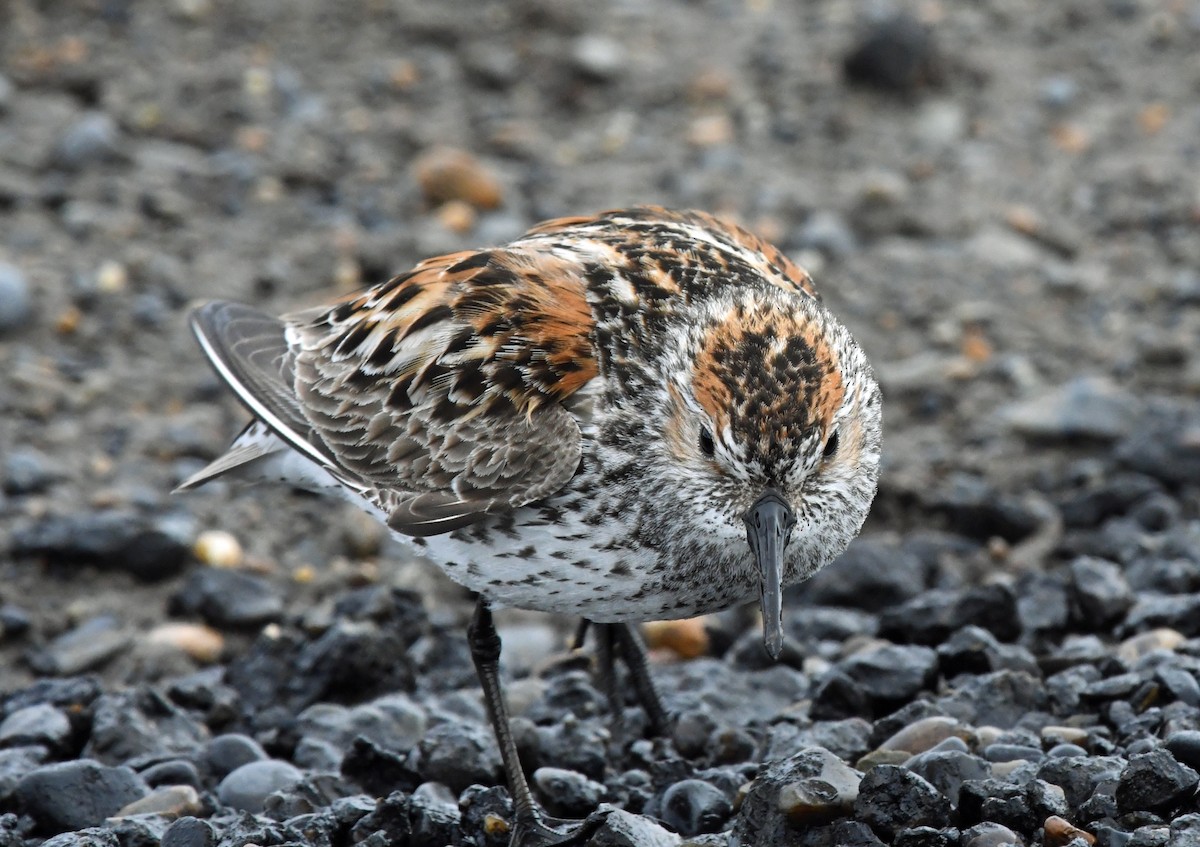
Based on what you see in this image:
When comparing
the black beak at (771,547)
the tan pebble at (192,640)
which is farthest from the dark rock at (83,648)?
the black beak at (771,547)

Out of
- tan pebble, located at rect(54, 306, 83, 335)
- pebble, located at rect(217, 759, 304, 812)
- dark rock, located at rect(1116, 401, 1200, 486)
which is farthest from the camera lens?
tan pebble, located at rect(54, 306, 83, 335)

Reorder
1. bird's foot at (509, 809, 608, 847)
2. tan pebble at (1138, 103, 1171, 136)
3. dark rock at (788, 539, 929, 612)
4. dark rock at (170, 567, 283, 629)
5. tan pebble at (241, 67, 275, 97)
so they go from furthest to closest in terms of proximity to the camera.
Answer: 1. tan pebble at (1138, 103, 1171, 136)
2. tan pebble at (241, 67, 275, 97)
3. dark rock at (788, 539, 929, 612)
4. dark rock at (170, 567, 283, 629)
5. bird's foot at (509, 809, 608, 847)

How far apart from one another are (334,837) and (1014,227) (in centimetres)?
856

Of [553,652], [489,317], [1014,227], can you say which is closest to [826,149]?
[1014,227]

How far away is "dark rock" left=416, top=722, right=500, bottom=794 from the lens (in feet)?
23.2

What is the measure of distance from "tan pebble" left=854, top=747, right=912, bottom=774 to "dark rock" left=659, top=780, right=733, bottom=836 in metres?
0.56

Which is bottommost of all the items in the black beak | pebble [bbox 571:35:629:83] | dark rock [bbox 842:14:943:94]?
the black beak

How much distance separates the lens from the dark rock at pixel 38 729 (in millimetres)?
7430

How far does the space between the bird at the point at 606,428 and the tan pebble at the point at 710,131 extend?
6.52m

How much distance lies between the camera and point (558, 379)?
6.56 metres

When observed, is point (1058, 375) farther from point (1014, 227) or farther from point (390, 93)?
point (390, 93)

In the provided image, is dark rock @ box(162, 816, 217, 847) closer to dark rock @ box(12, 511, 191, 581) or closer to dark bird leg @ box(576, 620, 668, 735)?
dark bird leg @ box(576, 620, 668, 735)

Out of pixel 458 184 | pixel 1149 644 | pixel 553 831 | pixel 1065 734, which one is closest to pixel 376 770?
pixel 553 831

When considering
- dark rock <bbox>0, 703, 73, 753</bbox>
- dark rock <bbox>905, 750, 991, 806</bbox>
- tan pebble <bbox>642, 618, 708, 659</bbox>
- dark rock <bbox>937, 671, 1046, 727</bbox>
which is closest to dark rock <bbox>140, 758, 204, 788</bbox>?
dark rock <bbox>0, 703, 73, 753</bbox>
